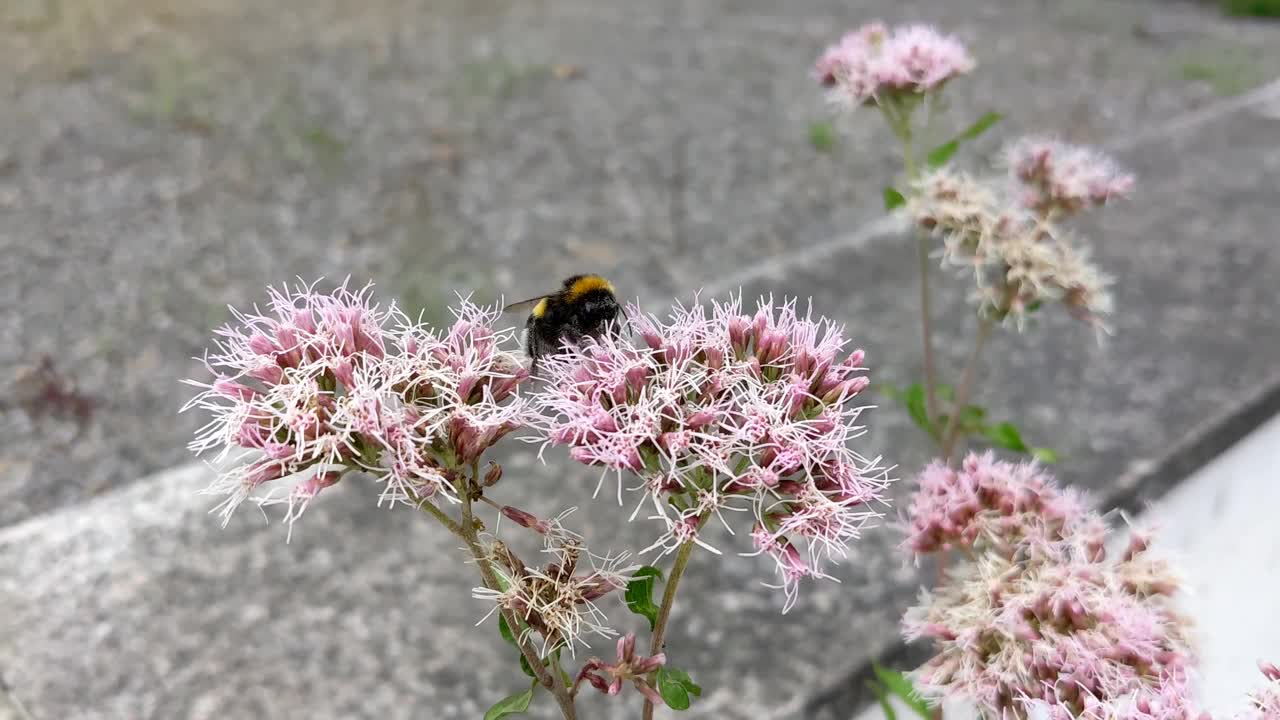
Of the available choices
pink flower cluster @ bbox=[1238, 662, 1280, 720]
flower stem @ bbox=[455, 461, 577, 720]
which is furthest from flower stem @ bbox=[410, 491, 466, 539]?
pink flower cluster @ bbox=[1238, 662, 1280, 720]

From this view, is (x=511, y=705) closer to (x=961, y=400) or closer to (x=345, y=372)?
(x=345, y=372)

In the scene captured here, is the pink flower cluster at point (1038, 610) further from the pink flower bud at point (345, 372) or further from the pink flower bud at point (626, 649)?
the pink flower bud at point (345, 372)

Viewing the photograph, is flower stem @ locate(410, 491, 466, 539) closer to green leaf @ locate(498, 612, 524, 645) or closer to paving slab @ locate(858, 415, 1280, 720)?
green leaf @ locate(498, 612, 524, 645)

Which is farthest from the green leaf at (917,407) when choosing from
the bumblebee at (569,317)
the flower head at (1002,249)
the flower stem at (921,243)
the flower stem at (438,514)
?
the flower stem at (438,514)

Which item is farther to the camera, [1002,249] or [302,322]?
[1002,249]

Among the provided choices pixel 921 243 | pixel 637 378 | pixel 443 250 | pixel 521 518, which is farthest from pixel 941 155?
pixel 443 250

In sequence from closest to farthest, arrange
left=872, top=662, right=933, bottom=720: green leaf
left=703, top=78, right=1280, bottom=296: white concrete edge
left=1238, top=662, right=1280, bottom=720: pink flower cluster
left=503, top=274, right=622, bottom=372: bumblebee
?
left=1238, top=662, right=1280, bottom=720: pink flower cluster, left=503, top=274, right=622, bottom=372: bumblebee, left=872, top=662, right=933, bottom=720: green leaf, left=703, top=78, right=1280, bottom=296: white concrete edge
